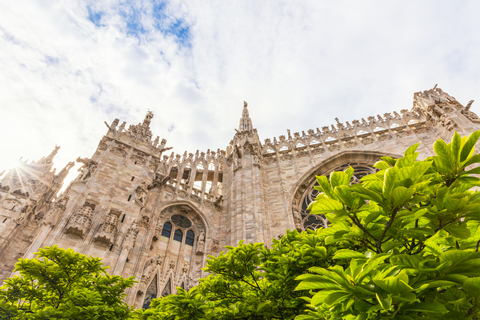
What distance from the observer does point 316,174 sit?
16734mm

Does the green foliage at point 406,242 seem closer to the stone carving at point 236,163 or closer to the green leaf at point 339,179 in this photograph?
the green leaf at point 339,179

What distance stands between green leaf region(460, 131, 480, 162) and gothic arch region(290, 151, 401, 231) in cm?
1369

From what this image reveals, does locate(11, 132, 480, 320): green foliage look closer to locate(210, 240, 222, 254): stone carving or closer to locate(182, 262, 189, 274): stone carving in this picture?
locate(182, 262, 189, 274): stone carving

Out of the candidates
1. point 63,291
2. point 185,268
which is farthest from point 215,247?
point 63,291


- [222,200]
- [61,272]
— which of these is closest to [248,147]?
[222,200]

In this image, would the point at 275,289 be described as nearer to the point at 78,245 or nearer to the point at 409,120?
the point at 78,245

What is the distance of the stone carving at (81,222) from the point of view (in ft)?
37.3

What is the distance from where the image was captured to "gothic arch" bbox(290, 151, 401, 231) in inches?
658

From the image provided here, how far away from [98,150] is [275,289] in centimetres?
1379

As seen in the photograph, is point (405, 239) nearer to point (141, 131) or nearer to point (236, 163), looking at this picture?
point (236, 163)

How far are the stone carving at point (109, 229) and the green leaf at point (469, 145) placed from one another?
1189 cm

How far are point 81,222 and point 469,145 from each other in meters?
12.5

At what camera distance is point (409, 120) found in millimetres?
20844

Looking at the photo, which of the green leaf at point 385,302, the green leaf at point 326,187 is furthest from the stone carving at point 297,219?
the green leaf at point 385,302
